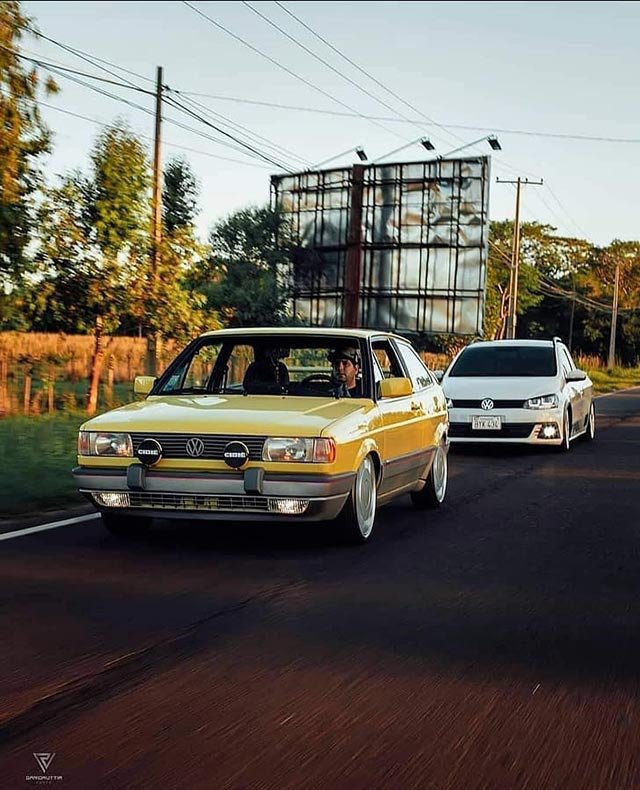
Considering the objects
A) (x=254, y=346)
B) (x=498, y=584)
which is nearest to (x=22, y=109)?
(x=254, y=346)

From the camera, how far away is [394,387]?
9.45 meters

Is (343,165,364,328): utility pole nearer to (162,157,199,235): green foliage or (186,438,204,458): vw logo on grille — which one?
(162,157,199,235): green foliage

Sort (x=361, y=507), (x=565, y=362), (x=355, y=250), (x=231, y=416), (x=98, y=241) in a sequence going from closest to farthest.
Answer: (x=231, y=416) < (x=361, y=507) < (x=565, y=362) < (x=98, y=241) < (x=355, y=250)

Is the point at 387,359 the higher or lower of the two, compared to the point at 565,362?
higher

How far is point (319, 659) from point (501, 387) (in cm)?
1192

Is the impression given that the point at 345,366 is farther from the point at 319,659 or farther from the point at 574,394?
the point at 574,394

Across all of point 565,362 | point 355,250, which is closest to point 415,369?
point 565,362

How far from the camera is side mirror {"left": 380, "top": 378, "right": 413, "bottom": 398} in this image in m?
9.42

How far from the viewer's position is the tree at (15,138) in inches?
680

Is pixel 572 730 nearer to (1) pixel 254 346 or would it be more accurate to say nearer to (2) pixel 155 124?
(1) pixel 254 346

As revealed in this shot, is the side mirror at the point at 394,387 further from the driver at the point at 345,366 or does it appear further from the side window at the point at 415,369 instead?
the side window at the point at 415,369

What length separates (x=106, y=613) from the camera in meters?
6.42

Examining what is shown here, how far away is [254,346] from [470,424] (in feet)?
23.7

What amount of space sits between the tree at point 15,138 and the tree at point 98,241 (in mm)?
3062
